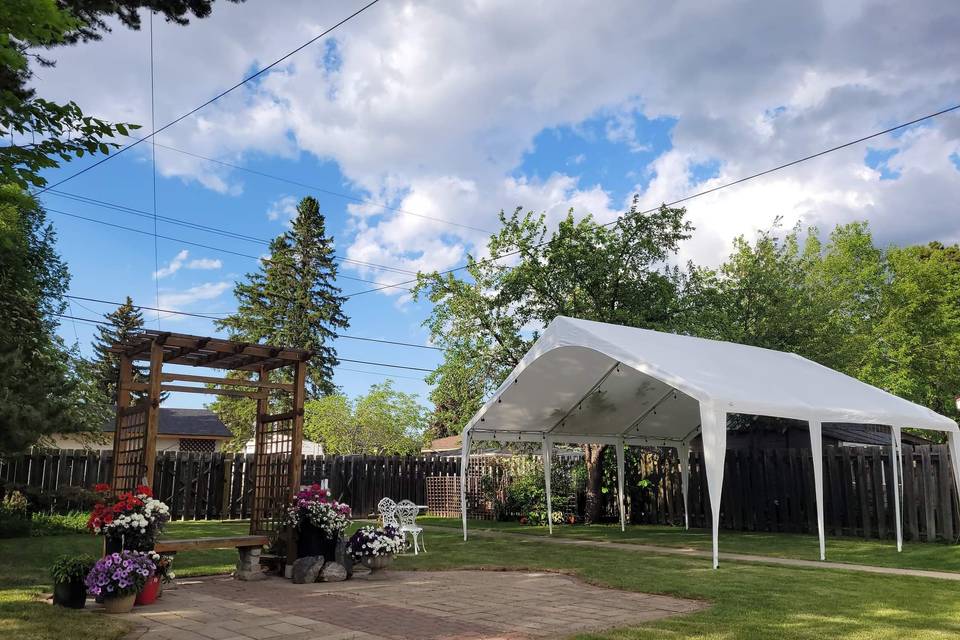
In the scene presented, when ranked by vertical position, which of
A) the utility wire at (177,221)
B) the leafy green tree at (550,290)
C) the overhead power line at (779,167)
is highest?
the utility wire at (177,221)

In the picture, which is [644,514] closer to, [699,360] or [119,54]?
[699,360]

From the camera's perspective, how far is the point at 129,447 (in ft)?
26.5

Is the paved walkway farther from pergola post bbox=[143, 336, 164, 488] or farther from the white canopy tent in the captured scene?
pergola post bbox=[143, 336, 164, 488]

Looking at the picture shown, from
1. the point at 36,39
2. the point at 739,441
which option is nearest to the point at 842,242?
the point at 739,441

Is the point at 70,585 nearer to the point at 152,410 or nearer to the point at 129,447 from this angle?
the point at 152,410

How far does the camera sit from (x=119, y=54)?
909 cm

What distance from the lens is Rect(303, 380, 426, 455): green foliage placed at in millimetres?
32031

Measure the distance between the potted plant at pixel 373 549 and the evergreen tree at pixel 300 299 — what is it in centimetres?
2808

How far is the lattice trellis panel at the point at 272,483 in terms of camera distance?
879 centimetres

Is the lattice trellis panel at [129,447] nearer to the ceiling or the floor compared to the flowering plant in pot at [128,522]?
nearer to the ceiling

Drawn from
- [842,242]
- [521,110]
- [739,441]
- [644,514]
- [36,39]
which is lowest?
[644,514]

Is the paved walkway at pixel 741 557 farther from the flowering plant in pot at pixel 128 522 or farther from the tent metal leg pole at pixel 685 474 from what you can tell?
the flowering plant in pot at pixel 128 522

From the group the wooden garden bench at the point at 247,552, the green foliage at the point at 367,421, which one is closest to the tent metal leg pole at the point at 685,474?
the wooden garden bench at the point at 247,552

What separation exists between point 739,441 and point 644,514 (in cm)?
348
